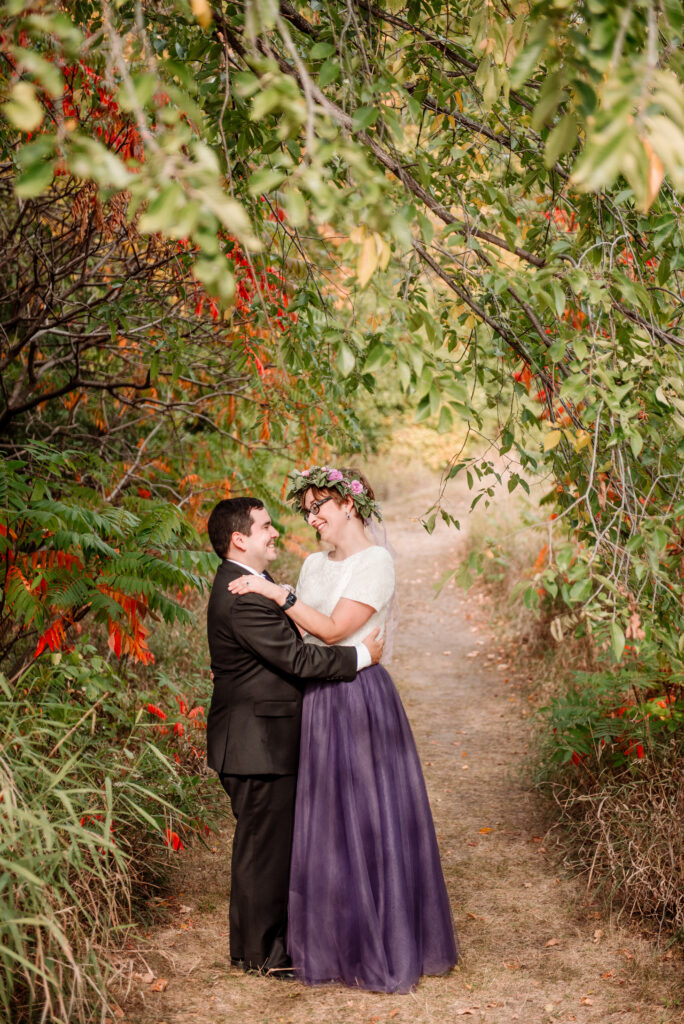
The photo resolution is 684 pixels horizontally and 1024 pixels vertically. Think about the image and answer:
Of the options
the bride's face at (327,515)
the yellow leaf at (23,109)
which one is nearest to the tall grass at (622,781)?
the bride's face at (327,515)

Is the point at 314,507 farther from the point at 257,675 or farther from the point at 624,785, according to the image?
the point at 624,785

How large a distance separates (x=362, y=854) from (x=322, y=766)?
43cm

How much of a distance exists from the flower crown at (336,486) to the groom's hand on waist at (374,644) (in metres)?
0.58

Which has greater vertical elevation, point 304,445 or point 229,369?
point 229,369

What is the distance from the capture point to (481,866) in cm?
591

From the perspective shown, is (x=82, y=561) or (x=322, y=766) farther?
(x=82, y=561)

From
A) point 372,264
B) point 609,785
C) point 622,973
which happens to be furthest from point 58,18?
point 609,785

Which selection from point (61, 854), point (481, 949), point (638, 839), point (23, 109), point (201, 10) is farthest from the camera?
point (638, 839)

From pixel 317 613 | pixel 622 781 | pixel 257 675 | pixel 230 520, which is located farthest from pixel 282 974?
pixel 622 781

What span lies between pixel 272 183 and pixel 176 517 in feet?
10.3

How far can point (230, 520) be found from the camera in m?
4.26

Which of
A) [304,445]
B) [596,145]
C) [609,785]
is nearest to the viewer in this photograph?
[596,145]

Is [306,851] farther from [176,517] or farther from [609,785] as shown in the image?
[609,785]

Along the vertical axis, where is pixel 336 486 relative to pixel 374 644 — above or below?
above
